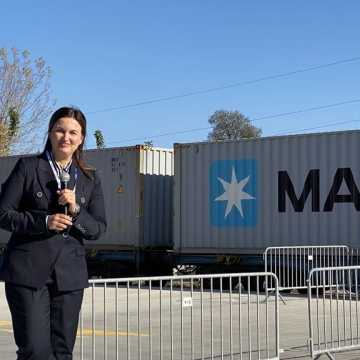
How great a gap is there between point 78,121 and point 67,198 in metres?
0.57

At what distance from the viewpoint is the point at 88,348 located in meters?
8.45

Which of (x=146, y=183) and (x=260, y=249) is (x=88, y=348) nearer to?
(x=260, y=249)

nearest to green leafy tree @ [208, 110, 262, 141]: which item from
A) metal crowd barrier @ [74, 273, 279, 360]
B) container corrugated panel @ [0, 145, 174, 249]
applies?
→ container corrugated panel @ [0, 145, 174, 249]

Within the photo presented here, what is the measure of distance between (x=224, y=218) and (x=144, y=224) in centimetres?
292

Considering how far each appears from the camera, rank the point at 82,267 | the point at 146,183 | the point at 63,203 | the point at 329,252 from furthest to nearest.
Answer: the point at 146,183, the point at 329,252, the point at 82,267, the point at 63,203

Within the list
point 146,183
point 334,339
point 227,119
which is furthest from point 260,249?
point 227,119

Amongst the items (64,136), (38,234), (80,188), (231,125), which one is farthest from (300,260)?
(231,125)

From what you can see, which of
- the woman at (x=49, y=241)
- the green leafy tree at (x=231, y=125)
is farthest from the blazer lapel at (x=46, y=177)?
the green leafy tree at (x=231, y=125)

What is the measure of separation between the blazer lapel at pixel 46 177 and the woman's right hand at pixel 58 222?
20cm

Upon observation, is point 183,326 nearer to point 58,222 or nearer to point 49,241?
point 49,241

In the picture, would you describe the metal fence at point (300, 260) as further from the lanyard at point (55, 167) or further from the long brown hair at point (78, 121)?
the lanyard at point (55, 167)

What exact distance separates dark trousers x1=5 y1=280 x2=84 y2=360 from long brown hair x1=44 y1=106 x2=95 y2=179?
649 millimetres

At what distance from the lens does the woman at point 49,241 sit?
3715 mm

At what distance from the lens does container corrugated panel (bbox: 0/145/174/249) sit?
20.2 meters
